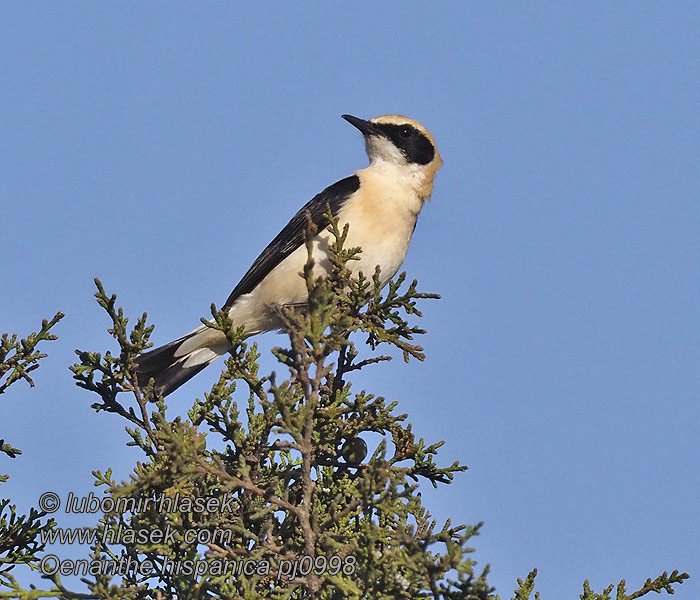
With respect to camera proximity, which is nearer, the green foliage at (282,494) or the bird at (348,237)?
the green foliage at (282,494)

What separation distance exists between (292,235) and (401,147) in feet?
4.04

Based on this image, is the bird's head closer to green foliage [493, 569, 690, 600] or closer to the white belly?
the white belly

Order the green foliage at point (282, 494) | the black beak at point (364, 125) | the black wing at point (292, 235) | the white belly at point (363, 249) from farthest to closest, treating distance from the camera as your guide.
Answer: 1. the black beak at point (364, 125)
2. the black wing at point (292, 235)
3. the white belly at point (363, 249)
4. the green foliage at point (282, 494)

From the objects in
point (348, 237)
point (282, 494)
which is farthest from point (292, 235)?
point (282, 494)

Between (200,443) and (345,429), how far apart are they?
1.02 meters

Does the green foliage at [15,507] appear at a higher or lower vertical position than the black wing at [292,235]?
lower

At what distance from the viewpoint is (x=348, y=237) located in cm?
675

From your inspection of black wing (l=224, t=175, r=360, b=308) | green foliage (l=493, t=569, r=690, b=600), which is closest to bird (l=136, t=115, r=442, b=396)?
black wing (l=224, t=175, r=360, b=308)

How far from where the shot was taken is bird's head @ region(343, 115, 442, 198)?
24.6ft

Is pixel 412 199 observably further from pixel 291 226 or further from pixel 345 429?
pixel 345 429

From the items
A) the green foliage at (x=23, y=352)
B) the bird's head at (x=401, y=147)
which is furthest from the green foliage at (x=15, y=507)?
the bird's head at (x=401, y=147)

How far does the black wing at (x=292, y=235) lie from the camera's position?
713 cm

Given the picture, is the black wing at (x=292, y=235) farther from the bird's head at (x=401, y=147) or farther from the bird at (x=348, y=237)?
the bird's head at (x=401, y=147)

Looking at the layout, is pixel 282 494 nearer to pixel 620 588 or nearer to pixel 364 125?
pixel 620 588
